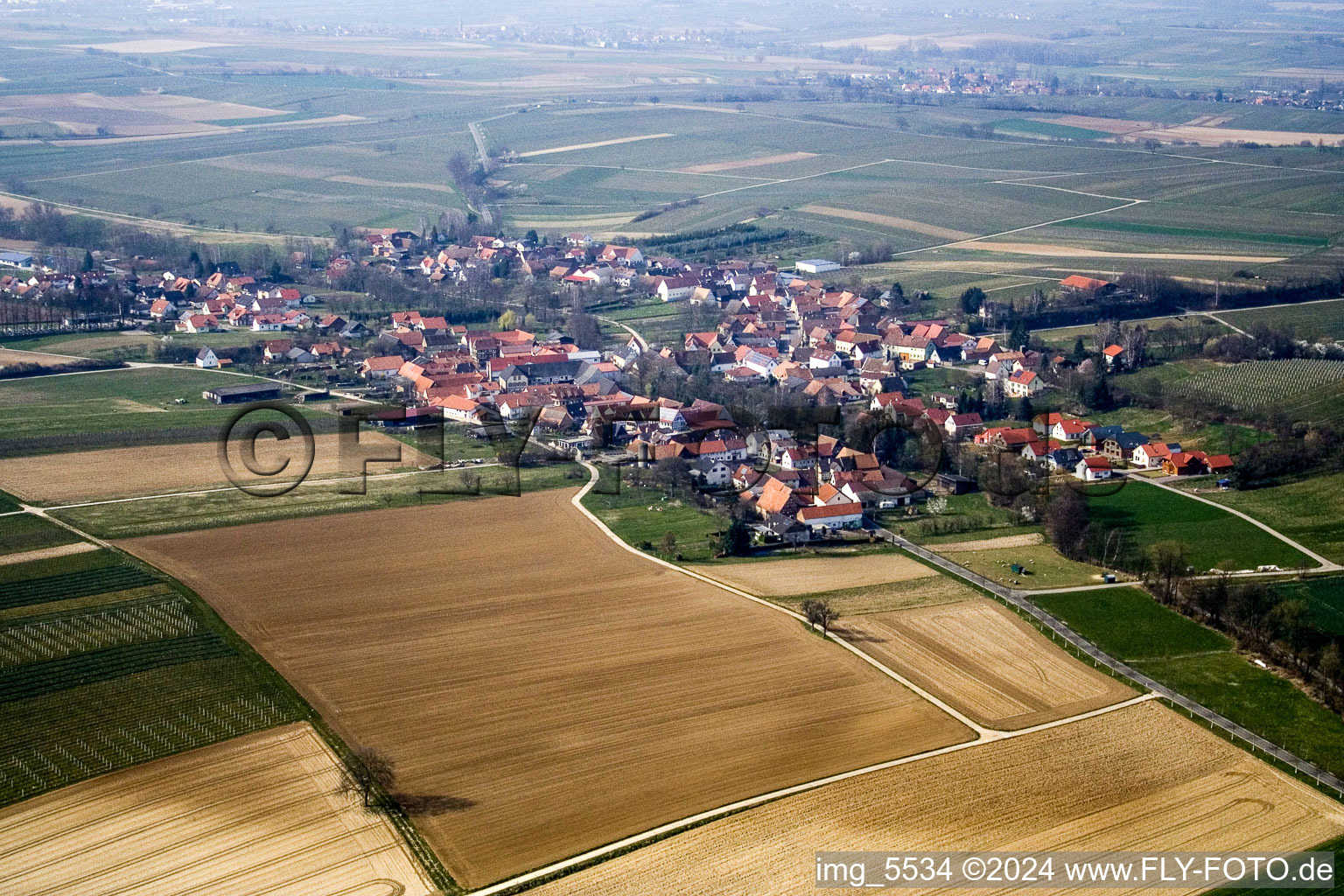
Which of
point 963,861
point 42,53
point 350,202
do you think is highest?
point 42,53

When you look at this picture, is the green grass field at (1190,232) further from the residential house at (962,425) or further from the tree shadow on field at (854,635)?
the tree shadow on field at (854,635)

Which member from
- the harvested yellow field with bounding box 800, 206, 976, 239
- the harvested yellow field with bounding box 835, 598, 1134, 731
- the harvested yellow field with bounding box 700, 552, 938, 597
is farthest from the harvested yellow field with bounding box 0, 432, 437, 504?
the harvested yellow field with bounding box 800, 206, 976, 239

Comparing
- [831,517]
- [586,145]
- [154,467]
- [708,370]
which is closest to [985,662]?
[831,517]

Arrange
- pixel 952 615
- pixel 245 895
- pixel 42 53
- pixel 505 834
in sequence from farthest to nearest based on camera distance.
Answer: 1. pixel 42 53
2. pixel 952 615
3. pixel 505 834
4. pixel 245 895

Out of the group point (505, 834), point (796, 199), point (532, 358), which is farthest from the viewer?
point (796, 199)

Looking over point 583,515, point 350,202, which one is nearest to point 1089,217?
point 350,202

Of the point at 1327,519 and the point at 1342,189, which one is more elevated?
the point at 1342,189

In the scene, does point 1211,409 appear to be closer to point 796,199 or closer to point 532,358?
point 532,358
